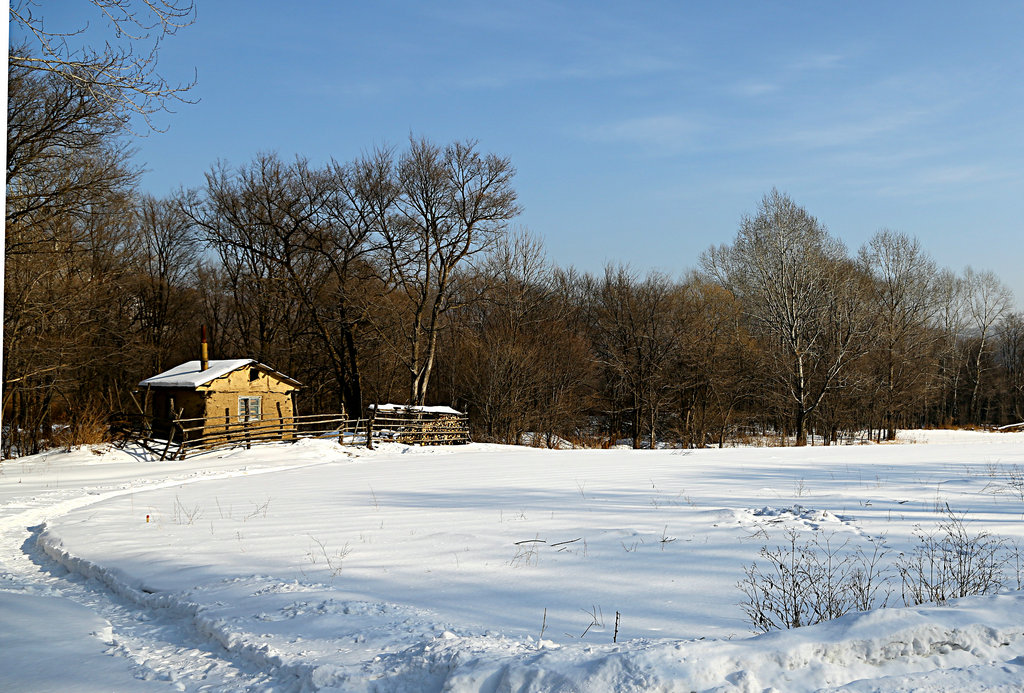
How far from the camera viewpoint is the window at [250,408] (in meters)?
28.7

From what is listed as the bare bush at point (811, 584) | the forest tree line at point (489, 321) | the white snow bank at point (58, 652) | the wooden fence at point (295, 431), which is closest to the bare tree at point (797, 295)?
the forest tree line at point (489, 321)

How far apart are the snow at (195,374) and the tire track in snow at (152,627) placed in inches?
678

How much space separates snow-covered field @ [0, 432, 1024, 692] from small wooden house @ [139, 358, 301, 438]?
12287 millimetres

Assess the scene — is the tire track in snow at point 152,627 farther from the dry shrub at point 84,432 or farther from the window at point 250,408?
the window at point 250,408

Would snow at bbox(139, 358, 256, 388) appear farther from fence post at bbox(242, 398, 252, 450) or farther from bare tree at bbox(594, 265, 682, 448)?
bare tree at bbox(594, 265, 682, 448)

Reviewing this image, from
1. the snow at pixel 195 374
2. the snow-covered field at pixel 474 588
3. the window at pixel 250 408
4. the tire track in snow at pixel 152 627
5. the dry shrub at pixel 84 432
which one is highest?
the snow at pixel 195 374

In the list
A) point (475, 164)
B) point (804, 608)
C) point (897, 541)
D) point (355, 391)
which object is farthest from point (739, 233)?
point (804, 608)

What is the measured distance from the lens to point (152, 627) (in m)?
5.98

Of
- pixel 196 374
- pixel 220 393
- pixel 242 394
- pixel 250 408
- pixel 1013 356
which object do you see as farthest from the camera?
pixel 1013 356

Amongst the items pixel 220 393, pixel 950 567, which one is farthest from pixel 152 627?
pixel 220 393

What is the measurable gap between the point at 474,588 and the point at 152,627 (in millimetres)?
2654

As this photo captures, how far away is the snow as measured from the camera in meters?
27.0

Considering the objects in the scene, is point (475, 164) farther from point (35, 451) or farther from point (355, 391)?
point (35, 451)

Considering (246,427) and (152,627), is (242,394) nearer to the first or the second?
(246,427)
